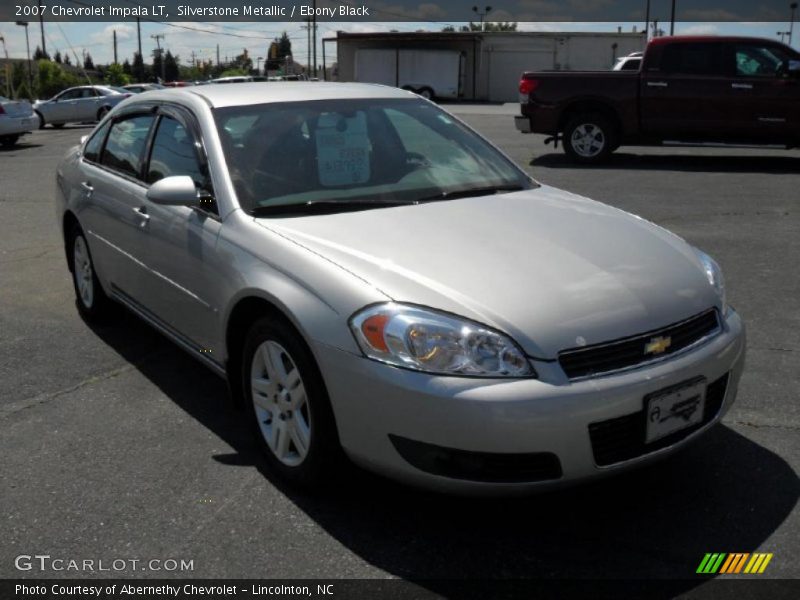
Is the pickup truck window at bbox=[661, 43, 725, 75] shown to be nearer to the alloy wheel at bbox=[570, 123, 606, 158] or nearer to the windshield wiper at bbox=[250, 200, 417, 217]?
the alloy wheel at bbox=[570, 123, 606, 158]

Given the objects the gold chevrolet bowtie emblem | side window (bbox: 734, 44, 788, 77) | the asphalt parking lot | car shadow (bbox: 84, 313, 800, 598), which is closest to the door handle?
the asphalt parking lot

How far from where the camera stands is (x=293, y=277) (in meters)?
3.39

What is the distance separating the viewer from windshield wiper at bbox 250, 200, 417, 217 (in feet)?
12.8

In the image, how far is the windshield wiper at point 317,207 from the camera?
12.8ft

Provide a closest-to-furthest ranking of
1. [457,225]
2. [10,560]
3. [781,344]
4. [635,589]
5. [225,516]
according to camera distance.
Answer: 1. [635,589]
2. [10,560]
3. [225,516]
4. [457,225]
5. [781,344]

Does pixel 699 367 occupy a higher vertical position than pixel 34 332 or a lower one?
higher

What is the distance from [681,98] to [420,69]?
124 ft

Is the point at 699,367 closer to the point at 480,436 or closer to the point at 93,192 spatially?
the point at 480,436

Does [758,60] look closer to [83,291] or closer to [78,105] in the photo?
[83,291]

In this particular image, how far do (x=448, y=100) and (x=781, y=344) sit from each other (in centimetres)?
4696

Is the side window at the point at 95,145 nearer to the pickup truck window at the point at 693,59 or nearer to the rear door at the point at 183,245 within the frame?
the rear door at the point at 183,245

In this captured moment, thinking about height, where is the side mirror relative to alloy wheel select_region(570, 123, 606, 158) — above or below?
above

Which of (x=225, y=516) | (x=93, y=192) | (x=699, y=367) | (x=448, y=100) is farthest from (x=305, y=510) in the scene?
(x=448, y=100)

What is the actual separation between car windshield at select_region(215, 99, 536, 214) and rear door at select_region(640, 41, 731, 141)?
387 inches
